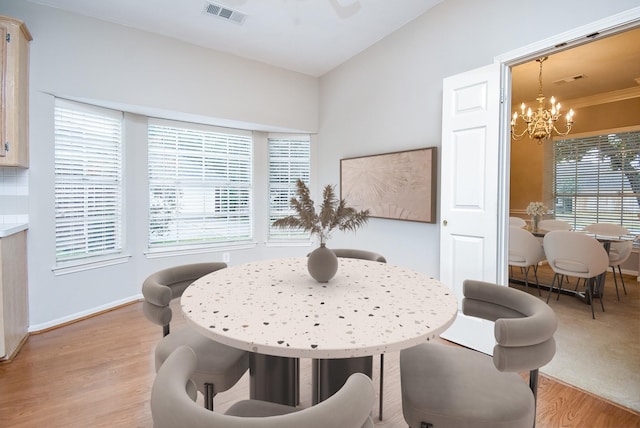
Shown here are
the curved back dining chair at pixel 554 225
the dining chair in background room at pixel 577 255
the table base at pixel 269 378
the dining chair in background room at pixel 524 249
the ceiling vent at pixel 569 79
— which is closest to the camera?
the table base at pixel 269 378

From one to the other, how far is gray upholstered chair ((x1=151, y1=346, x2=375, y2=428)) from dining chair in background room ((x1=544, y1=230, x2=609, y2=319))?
3.62 meters

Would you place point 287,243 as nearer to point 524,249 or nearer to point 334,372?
point 524,249

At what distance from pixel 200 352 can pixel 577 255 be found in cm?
379

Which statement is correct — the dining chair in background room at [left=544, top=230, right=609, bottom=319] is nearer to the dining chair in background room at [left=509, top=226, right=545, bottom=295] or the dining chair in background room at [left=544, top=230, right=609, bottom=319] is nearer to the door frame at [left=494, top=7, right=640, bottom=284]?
the dining chair in background room at [left=509, top=226, right=545, bottom=295]

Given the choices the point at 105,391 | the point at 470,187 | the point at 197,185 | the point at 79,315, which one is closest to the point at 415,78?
the point at 470,187

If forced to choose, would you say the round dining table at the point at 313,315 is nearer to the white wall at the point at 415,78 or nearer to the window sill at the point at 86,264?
the white wall at the point at 415,78

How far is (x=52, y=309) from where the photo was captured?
2963mm

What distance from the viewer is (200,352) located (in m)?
1.39

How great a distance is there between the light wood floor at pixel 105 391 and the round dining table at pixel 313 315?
0.58 m

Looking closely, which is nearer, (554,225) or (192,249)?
(192,249)

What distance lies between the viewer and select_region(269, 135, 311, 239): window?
4.69 meters

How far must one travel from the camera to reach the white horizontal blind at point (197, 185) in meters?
3.82

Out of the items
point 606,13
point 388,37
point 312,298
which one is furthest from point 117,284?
point 606,13

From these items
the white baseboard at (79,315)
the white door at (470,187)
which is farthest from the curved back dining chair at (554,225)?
the white baseboard at (79,315)
